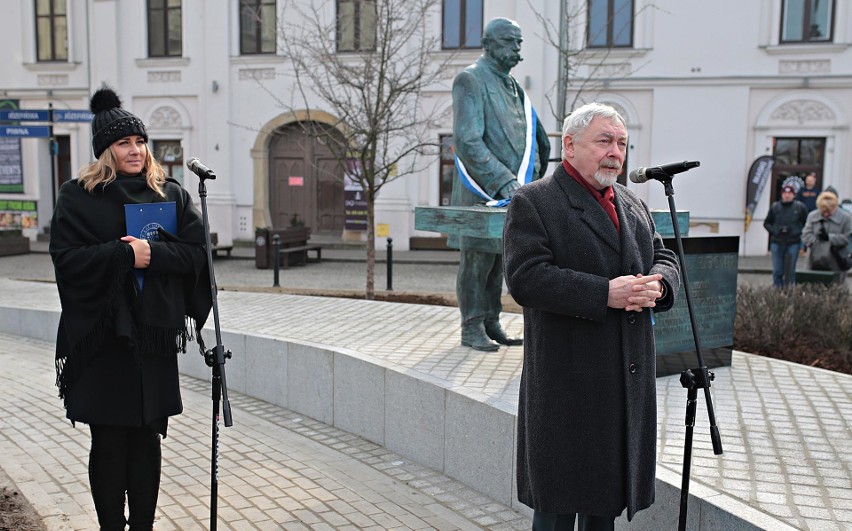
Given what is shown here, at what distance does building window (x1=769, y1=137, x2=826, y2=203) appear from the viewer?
19922mm

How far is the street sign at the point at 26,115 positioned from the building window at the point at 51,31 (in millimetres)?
6404

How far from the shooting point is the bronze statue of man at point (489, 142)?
588cm

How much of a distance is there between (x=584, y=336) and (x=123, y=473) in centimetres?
208

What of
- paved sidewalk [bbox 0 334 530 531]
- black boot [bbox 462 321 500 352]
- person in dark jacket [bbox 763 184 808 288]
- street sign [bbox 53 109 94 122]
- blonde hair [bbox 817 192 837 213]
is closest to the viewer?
paved sidewalk [bbox 0 334 530 531]

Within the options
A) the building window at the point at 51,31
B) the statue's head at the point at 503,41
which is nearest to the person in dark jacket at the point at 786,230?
the statue's head at the point at 503,41

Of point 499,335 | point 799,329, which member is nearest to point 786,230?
point 799,329

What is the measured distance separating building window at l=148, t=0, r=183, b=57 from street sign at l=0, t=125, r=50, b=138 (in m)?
6.28

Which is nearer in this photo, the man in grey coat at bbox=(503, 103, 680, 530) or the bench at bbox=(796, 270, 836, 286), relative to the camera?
the man in grey coat at bbox=(503, 103, 680, 530)

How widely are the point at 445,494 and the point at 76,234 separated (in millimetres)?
2429

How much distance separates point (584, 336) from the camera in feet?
9.21

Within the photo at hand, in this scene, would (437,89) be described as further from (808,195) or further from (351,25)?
(808,195)

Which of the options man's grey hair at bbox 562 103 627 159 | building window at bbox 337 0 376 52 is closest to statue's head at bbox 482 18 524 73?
man's grey hair at bbox 562 103 627 159

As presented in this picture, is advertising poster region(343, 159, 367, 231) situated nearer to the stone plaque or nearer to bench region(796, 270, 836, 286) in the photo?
bench region(796, 270, 836, 286)

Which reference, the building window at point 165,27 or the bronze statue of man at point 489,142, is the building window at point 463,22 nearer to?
the building window at point 165,27
